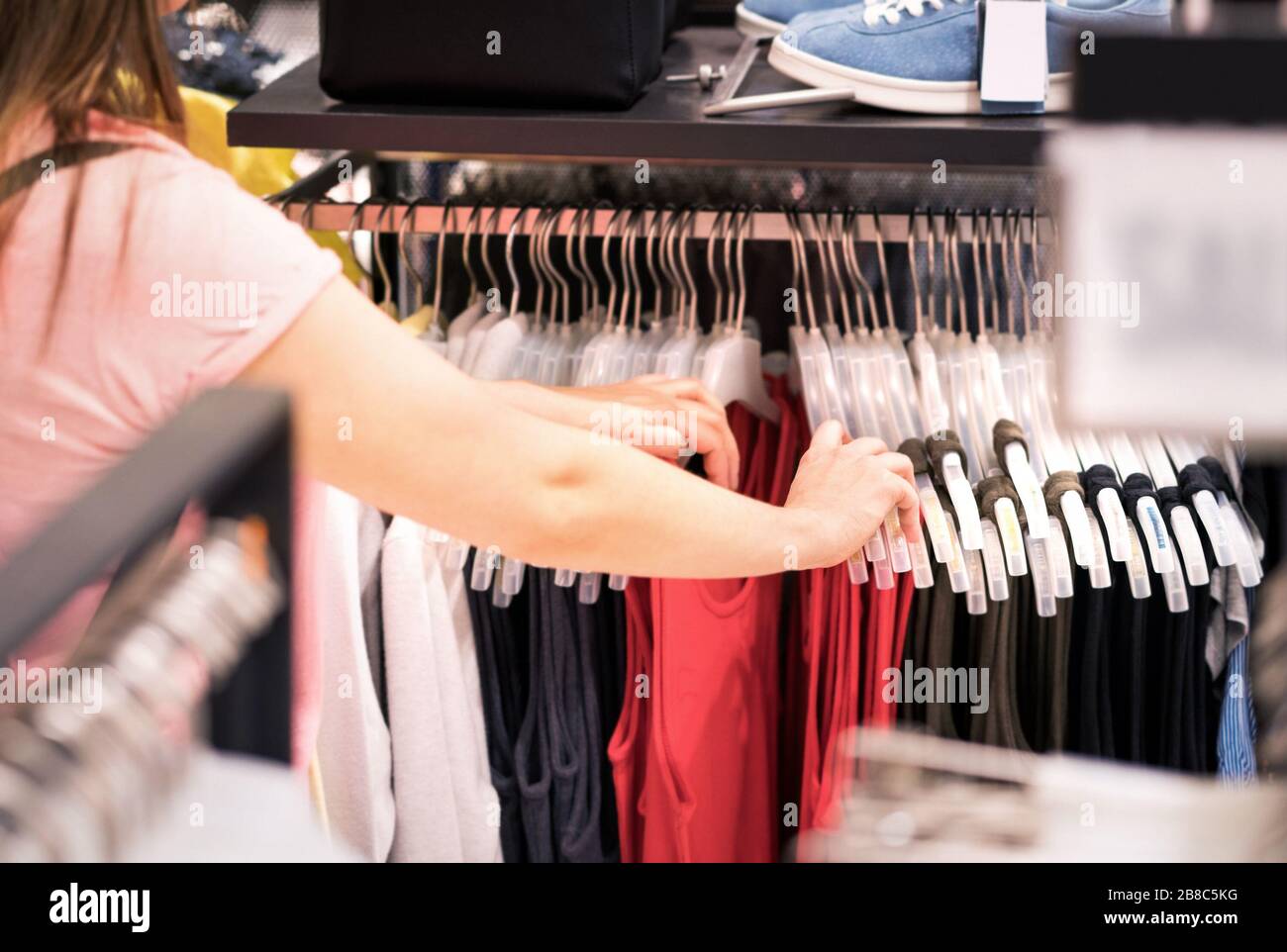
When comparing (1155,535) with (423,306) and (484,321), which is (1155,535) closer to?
(484,321)

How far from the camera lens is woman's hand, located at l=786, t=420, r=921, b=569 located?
55.3 inches

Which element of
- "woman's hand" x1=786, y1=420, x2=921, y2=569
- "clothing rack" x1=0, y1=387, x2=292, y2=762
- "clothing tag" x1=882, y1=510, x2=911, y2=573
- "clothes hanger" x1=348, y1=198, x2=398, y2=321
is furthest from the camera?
"clothes hanger" x1=348, y1=198, x2=398, y2=321

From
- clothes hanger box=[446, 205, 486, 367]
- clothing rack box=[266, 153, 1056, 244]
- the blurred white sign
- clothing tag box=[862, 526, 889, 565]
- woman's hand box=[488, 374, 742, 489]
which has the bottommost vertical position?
clothing tag box=[862, 526, 889, 565]

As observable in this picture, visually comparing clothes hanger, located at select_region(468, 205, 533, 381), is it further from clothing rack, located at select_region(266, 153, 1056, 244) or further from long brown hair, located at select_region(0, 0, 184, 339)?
long brown hair, located at select_region(0, 0, 184, 339)

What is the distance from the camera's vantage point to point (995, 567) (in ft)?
5.09

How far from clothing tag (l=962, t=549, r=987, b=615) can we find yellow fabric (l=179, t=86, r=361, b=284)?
1038 mm

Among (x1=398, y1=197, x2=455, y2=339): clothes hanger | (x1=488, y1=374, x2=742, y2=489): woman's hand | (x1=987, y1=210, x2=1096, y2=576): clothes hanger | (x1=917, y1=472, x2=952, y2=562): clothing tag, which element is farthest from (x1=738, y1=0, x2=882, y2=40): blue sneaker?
(x1=917, y1=472, x2=952, y2=562): clothing tag

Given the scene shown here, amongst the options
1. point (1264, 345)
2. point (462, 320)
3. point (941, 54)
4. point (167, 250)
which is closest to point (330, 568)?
A: point (462, 320)

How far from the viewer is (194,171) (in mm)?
1067

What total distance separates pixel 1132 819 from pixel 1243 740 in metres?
1.12

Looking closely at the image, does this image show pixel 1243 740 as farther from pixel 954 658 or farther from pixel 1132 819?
pixel 1132 819

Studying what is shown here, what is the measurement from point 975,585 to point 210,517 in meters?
1.15

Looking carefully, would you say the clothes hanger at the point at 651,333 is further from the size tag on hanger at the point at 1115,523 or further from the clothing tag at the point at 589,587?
the size tag on hanger at the point at 1115,523

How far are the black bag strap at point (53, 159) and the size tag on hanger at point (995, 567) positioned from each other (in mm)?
975
